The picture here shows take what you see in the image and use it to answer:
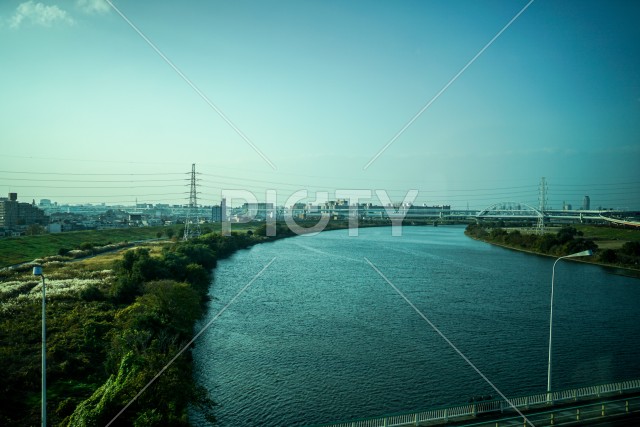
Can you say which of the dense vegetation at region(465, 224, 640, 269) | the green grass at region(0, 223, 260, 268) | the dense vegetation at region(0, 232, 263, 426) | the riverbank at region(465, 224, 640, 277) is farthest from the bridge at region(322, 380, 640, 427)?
the dense vegetation at region(465, 224, 640, 269)

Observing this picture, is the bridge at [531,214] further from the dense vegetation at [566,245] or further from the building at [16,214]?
the building at [16,214]

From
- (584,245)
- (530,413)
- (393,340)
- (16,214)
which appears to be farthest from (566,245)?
(16,214)

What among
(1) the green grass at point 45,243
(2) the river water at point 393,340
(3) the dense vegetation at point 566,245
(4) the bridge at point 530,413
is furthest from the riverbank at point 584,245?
(1) the green grass at point 45,243

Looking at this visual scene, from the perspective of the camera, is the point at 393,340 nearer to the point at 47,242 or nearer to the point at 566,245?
the point at 47,242

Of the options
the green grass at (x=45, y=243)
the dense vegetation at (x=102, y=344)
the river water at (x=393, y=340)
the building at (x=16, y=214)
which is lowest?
the river water at (x=393, y=340)

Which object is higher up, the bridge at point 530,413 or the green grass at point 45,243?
the green grass at point 45,243
